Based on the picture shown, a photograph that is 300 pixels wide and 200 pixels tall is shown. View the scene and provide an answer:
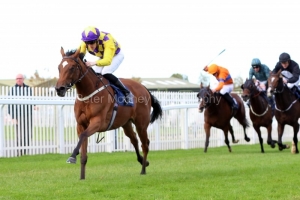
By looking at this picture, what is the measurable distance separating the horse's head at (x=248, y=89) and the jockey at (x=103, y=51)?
256 inches

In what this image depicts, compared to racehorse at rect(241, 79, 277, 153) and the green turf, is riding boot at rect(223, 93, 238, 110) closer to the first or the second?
racehorse at rect(241, 79, 277, 153)

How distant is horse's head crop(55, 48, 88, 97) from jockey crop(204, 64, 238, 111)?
794 centimetres

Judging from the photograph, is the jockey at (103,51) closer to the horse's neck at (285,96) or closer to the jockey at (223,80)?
the horse's neck at (285,96)

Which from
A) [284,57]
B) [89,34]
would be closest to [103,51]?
[89,34]

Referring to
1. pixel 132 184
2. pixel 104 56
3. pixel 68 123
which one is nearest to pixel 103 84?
pixel 104 56

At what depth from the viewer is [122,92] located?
10.5 meters

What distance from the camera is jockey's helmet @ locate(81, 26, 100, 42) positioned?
379 inches

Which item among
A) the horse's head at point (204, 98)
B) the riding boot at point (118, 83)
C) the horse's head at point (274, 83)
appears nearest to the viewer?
the riding boot at point (118, 83)

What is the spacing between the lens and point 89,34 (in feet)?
31.6

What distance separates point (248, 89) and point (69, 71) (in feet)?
27.5

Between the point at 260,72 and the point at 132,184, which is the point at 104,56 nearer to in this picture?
the point at 132,184

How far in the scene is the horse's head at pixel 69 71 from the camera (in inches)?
356

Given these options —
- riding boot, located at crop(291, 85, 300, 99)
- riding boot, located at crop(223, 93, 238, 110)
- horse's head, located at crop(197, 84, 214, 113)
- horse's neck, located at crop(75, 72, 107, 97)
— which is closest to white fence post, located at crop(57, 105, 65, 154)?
horse's head, located at crop(197, 84, 214, 113)

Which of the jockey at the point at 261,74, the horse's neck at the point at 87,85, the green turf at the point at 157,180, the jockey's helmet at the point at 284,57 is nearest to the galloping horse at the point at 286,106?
the jockey's helmet at the point at 284,57
